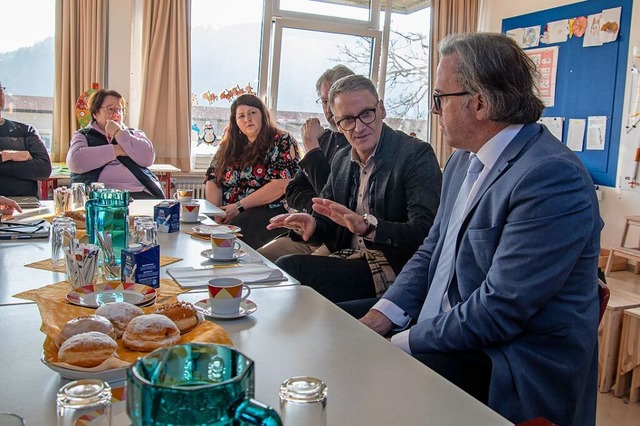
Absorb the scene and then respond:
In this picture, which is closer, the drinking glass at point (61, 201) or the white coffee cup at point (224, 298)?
the white coffee cup at point (224, 298)

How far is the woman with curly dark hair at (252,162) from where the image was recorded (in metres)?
3.35

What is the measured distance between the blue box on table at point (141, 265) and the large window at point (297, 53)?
3955 mm

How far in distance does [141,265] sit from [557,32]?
4.35 meters

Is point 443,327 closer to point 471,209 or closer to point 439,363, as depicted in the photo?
point 439,363

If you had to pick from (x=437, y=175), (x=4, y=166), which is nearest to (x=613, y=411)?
(x=437, y=175)

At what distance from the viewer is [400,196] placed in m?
2.16

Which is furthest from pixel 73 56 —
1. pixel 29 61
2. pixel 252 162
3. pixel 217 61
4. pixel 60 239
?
pixel 60 239

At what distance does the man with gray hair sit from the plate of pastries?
5.16ft

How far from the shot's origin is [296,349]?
3.48 feet

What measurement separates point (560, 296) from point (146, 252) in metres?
0.96

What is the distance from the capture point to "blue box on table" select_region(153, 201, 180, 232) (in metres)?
2.19

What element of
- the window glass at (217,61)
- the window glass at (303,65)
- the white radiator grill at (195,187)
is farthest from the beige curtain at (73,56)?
the window glass at (303,65)

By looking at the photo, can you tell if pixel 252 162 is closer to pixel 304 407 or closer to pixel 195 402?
pixel 304 407

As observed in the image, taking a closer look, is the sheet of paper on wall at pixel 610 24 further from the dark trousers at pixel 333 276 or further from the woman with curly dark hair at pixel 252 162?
the dark trousers at pixel 333 276
